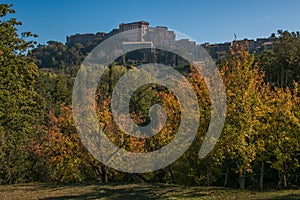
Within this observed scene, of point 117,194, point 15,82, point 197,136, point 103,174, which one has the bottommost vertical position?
point 117,194

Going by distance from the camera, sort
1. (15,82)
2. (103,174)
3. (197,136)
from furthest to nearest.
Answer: (103,174) < (15,82) < (197,136)

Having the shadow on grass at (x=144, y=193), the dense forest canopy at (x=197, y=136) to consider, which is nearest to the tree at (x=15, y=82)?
the dense forest canopy at (x=197, y=136)

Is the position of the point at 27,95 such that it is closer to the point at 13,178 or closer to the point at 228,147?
the point at 13,178

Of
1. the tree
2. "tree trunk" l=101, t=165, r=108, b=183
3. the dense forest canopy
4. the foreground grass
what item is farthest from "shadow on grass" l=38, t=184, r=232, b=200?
the tree

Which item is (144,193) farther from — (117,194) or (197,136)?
(197,136)

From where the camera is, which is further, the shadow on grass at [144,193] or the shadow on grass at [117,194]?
the shadow on grass at [117,194]

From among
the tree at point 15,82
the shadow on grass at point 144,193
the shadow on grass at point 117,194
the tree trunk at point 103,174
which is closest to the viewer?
the shadow on grass at point 144,193

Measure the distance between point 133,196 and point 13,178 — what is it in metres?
13.3

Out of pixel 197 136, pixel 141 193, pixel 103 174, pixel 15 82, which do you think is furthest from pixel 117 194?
pixel 15 82

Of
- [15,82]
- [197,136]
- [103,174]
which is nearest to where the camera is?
[197,136]

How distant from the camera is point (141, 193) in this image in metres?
12.6

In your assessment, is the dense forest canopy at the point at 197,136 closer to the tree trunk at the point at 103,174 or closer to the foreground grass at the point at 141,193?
the tree trunk at the point at 103,174

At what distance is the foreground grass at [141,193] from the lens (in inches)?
451

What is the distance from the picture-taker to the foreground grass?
11.4m
